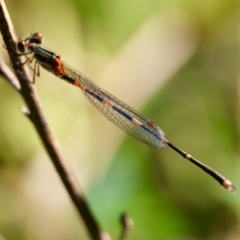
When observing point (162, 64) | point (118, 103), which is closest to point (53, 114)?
point (118, 103)

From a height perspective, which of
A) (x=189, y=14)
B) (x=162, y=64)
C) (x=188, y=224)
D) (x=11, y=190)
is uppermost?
(x=189, y=14)

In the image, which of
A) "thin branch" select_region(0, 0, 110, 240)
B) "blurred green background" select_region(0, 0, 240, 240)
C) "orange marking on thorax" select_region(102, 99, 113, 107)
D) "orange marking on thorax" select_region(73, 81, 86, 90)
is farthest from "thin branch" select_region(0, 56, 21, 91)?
"blurred green background" select_region(0, 0, 240, 240)

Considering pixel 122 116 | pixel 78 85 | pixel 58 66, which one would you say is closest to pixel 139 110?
pixel 122 116

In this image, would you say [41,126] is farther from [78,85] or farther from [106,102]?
[106,102]

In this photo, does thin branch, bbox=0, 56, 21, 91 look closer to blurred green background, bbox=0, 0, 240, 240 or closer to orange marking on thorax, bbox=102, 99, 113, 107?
orange marking on thorax, bbox=102, 99, 113, 107

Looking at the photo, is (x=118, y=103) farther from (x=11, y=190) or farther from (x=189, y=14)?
(x=189, y=14)
